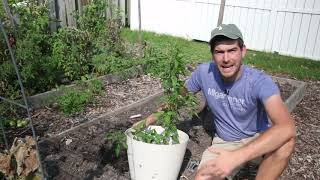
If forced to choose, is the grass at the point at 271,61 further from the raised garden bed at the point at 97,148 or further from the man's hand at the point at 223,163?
the man's hand at the point at 223,163

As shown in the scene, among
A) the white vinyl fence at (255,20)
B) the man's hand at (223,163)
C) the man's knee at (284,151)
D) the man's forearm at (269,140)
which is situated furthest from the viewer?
the white vinyl fence at (255,20)

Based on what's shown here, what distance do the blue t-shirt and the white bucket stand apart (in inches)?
17.6

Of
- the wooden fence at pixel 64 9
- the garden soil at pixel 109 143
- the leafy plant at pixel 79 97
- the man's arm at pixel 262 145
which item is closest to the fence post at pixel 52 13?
the wooden fence at pixel 64 9

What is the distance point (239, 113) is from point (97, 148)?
167cm

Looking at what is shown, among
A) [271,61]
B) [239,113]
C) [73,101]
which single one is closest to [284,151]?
[239,113]

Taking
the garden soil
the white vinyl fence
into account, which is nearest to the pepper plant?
the garden soil

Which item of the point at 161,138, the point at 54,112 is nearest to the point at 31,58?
the point at 54,112

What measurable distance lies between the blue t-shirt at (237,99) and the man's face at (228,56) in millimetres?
153

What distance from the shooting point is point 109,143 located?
4.06m

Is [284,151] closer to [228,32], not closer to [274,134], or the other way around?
[274,134]

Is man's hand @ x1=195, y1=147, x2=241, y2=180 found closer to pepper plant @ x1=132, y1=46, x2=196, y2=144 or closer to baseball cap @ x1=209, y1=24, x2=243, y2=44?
pepper plant @ x1=132, y1=46, x2=196, y2=144

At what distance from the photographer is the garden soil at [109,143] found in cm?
362

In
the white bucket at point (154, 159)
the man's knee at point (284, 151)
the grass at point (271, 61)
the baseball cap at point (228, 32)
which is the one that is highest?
the baseball cap at point (228, 32)

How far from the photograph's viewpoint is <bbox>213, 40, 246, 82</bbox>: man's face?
2955mm
